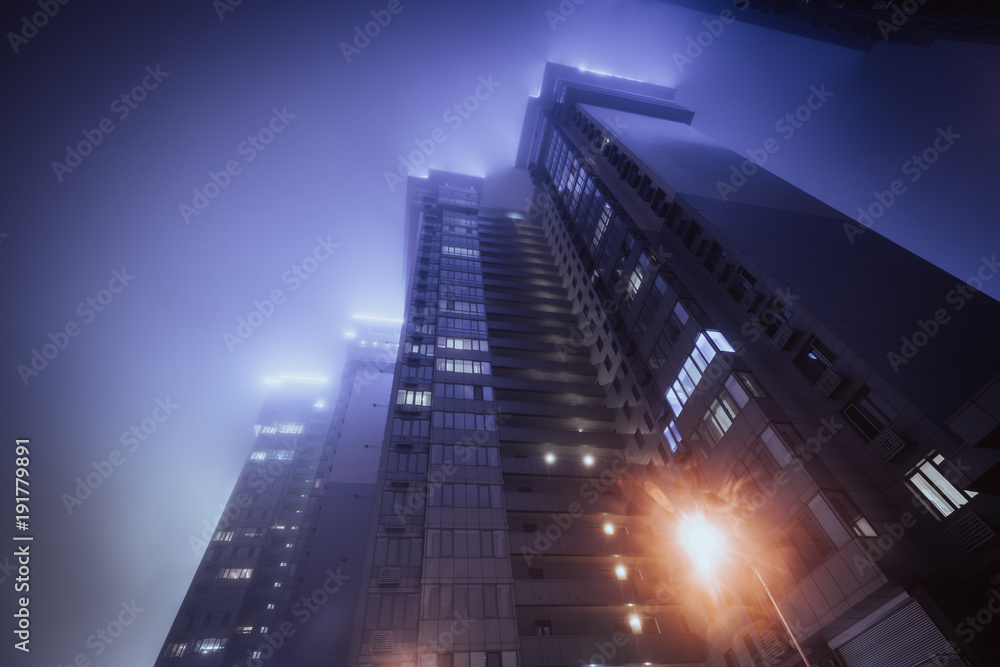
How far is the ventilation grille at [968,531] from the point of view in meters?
16.6

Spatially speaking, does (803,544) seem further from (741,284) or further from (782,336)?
(741,284)

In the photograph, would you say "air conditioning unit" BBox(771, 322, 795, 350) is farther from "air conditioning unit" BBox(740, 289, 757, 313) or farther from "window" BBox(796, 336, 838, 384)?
"air conditioning unit" BBox(740, 289, 757, 313)

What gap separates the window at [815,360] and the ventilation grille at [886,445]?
4529 mm

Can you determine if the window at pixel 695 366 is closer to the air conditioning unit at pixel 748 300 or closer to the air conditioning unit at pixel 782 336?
the air conditioning unit at pixel 782 336

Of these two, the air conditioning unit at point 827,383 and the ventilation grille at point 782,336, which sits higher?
the ventilation grille at point 782,336

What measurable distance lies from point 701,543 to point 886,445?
39.2 feet

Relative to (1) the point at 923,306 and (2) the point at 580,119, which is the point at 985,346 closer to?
(1) the point at 923,306

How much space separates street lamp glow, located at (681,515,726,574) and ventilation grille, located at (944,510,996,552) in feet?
31.3

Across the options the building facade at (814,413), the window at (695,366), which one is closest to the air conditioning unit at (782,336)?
the building facade at (814,413)

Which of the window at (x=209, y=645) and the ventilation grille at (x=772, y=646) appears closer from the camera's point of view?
the ventilation grille at (x=772, y=646)

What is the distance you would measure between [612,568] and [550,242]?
191 ft

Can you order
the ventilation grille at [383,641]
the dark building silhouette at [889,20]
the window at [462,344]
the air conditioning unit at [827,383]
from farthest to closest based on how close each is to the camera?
the window at [462,344] → the dark building silhouette at [889,20] → the ventilation grille at [383,641] → the air conditioning unit at [827,383]

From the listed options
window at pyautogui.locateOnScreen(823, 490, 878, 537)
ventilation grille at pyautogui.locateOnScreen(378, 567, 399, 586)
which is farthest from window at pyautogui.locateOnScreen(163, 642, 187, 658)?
window at pyautogui.locateOnScreen(823, 490, 878, 537)

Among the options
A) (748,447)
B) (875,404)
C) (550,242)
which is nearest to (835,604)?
(748,447)
